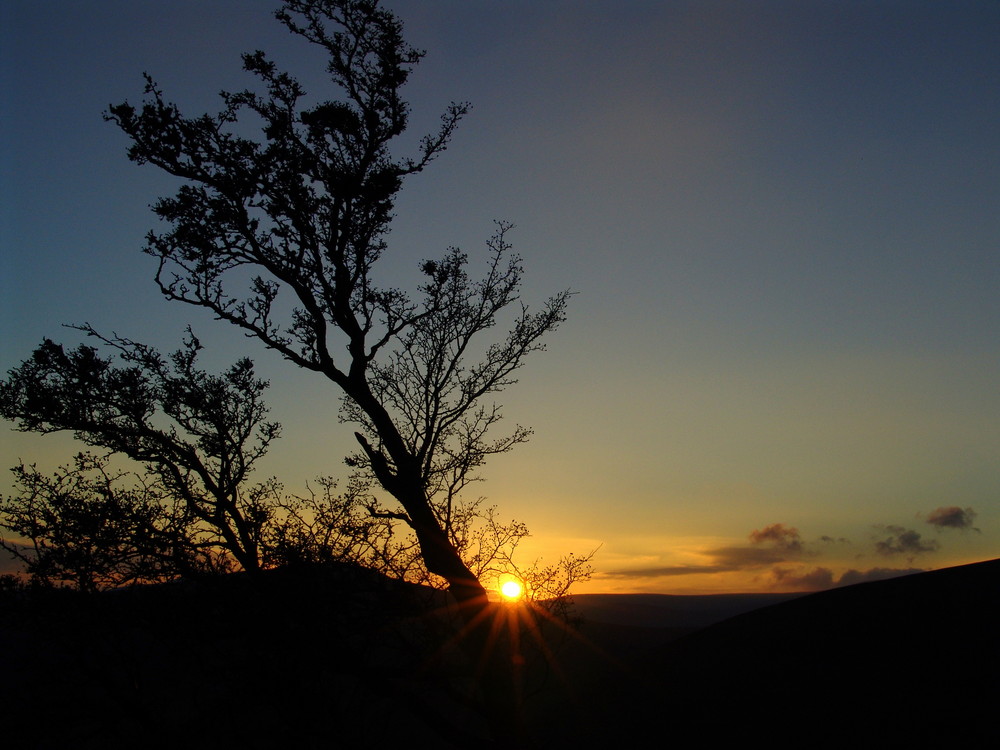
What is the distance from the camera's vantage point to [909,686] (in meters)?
12.9

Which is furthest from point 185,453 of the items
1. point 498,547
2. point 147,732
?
point 498,547

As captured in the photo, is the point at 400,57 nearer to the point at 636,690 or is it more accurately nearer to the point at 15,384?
the point at 15,384

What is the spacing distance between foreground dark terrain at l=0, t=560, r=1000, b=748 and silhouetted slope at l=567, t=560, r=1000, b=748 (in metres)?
0.04

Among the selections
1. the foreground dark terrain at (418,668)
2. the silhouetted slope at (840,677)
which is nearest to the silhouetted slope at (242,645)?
the foreground dark terrain at (418,668)

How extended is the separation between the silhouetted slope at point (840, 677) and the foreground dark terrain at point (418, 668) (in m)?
0.04

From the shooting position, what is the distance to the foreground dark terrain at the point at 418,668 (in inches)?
416

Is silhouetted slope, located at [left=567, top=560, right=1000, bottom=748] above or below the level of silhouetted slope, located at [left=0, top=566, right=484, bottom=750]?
below

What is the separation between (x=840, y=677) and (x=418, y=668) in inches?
331

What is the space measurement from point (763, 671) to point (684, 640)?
536 cm

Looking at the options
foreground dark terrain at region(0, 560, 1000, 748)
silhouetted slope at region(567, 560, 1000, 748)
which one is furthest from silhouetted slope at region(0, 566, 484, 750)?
silhouetted slope at region(567, 560, 1000, 748)

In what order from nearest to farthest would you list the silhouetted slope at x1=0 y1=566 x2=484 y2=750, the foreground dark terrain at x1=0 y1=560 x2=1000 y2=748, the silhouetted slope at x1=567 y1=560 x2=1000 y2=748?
the silhouetted slope at x1=0 y1=566 x2=484 y2=750
the foreground dark terrain at x1=0 y1=560 x2=1000 y2=748
the silhouetted slope at x1=567 y1=560 x2=1000 y2=748

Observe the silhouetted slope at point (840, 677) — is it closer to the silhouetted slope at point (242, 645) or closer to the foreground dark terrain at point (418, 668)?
the foreground dark terrain at point (418, 668)

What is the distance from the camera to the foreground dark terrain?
10578 mm

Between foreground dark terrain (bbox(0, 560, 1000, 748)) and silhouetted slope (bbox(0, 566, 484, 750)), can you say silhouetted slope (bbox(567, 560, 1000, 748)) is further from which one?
silhouetted slope (bbox(0, 566, 484, 750))
